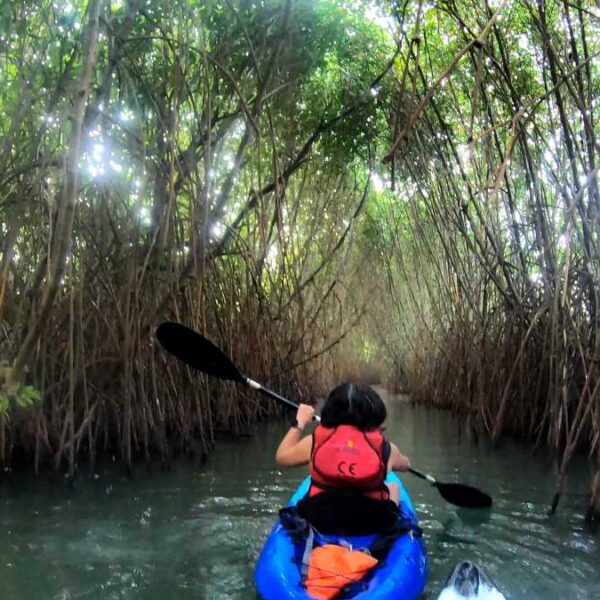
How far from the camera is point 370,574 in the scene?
2750 millimetres

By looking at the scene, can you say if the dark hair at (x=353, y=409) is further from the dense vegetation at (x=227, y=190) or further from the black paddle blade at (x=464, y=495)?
the black paddle blade at (x=464, y=495)

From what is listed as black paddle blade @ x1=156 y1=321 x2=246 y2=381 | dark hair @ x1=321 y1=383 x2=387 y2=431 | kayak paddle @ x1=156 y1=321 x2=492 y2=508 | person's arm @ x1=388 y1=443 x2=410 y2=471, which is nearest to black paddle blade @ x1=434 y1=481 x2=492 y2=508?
kayak paddle @ x1=156 y1=321 x2=492 y2=508

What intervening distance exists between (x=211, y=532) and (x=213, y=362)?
1166 millimetres

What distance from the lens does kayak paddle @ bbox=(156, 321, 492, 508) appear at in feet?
14.7

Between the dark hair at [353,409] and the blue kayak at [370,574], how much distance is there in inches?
19.3

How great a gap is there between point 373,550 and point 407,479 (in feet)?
8.90

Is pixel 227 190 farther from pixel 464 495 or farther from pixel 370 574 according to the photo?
pixel 370 574

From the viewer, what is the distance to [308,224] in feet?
32.2

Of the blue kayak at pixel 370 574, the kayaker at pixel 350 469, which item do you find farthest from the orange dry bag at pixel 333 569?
the kayaker at pixel 350 469

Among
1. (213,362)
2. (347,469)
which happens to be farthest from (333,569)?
(213,362)

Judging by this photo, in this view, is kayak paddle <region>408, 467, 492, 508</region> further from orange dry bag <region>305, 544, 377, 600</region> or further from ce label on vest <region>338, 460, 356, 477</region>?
orange dry bag <region>305, 544, 377, 600</region>

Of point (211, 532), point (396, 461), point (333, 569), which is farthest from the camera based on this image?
point (211, 532)

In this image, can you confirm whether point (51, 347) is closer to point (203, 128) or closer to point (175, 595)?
point (203, 128)

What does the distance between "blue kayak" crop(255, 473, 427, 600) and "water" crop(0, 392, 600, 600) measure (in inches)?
9.9
